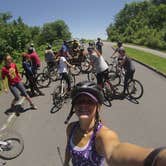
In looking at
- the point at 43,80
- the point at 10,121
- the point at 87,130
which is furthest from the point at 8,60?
the point at 87,130

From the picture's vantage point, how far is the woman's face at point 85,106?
2.51m

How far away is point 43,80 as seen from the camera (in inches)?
653

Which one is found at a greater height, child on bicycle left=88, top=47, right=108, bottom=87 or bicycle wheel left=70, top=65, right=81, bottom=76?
child on bicycle left=88, top=47, right=108, bottom=87

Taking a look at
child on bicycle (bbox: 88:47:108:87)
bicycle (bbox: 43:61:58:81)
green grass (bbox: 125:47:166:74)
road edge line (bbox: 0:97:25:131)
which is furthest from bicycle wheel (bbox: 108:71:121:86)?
green grass (bbox: 125:47:166:74)

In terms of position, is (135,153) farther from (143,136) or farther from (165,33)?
(165,33)

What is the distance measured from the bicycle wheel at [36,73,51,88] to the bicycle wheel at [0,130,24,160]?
28.5ft

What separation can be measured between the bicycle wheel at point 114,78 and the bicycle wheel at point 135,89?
1273 millimetres

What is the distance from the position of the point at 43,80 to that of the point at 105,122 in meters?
7.57

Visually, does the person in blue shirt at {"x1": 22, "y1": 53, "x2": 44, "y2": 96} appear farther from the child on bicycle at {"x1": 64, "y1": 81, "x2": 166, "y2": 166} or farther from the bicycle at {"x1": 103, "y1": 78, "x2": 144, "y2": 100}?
the child on bicycle at {"x1": 64, "y1": 81, "x2": 166, "y2": 166}

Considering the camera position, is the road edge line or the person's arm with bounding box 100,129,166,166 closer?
the person's arm with bounding box 100,129,166,166

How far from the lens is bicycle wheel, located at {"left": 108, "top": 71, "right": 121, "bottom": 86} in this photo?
13.8 m

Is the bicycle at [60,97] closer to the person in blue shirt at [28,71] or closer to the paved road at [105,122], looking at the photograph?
the paved road at [105,122]

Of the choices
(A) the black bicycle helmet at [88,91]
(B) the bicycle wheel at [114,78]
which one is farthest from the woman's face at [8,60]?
(A) the black bicycle helmet at [88,91]

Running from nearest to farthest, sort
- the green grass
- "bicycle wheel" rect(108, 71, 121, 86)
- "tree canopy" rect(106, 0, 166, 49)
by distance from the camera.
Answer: "bicycle wheel" rect(108, 71, 121, 86)
the green grass
"tree canopy" rect(106, 0, 166, 49)
